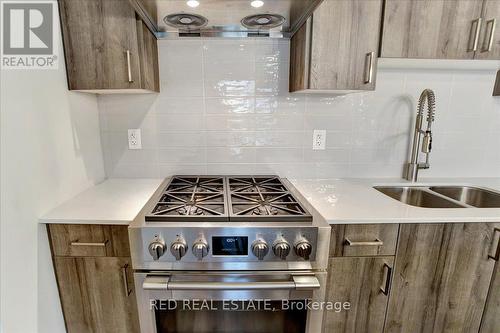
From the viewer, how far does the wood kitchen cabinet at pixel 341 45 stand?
1.20 meters

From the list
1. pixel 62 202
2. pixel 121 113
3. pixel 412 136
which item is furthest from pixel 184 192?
pixel 412 136

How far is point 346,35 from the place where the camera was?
122 cm

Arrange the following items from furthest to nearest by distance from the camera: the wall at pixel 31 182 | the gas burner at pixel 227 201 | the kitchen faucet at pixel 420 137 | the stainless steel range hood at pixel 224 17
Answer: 1. the kitchen faucet at pixel 420 137
2. the stainless steel range hood at pixel 224 17
3. the gas burner at pixel 227 201
4. the wall at pixel 31 182

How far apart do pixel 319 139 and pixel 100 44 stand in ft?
4.07

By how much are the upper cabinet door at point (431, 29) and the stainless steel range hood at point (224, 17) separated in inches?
16.5

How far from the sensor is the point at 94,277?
1.12 m

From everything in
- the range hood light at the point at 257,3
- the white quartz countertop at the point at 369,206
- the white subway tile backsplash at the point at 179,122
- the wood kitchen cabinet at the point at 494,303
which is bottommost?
the wood kitchen cabinet at the point at 494,303

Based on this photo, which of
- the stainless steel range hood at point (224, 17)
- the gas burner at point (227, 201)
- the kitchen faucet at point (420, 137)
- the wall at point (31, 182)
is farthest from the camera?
the kitchen faucet at point (420, 137)

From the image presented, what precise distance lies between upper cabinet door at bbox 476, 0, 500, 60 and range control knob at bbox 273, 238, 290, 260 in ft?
4.18

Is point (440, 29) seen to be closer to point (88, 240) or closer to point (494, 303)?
point (494, 303)

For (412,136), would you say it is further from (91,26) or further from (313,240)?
(91,26)

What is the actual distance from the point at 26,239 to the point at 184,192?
621 mm

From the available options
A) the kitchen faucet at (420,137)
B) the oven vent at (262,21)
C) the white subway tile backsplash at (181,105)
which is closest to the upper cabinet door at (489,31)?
the kitchen faucet at (420,137)
